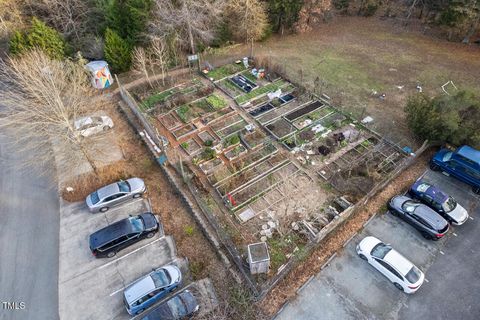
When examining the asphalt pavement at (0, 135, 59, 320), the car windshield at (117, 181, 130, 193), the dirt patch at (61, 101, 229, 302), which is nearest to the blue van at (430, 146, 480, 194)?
the dirt patch at (61, 101, 229, 302)

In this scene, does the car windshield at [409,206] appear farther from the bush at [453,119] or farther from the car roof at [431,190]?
the bush at [453,119]

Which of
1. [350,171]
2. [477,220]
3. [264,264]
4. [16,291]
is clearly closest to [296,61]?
[350,171]

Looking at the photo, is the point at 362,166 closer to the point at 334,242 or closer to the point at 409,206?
the point at 409,206

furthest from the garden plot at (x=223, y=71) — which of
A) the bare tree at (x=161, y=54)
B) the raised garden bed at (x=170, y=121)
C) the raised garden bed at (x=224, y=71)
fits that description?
the raised garden bed at (x=170, y=121)

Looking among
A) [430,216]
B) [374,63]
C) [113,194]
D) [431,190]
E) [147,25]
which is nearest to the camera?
[430,216]

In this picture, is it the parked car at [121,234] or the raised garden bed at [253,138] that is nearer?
the parked car at [121,234]

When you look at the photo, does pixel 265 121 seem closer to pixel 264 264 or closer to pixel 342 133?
pixel 342 133

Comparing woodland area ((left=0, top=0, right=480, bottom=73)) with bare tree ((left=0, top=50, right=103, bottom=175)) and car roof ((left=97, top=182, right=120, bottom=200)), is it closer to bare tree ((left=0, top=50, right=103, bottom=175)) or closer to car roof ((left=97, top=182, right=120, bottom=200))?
bare tree ((left=0, top=50, right=103, bottom=175))

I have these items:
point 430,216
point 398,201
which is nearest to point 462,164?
point 430,216
